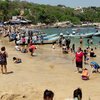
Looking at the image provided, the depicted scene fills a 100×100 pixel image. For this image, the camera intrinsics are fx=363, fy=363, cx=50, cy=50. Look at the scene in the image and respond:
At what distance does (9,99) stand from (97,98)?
124 inches

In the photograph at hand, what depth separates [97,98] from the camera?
13.1 meters

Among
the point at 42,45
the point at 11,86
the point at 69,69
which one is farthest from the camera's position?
the point at 42,45

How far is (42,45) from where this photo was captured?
1567 inches

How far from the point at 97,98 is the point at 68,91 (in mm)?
1542

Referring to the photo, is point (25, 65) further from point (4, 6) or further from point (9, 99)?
point (4, 6)

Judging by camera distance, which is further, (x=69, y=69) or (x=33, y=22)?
(x=33, y=22)

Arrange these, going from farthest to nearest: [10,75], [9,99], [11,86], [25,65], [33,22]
Result: [33,22] < [25,65] < [10,75] < [11,86] < [9,99]

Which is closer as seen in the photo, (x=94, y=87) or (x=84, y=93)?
(x=84, y=93)

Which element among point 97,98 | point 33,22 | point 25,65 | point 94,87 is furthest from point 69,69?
point 33,22

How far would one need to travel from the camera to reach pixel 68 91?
1429cm

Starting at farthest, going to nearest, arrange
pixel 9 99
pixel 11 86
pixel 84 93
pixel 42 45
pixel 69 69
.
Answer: pixel 42 45 < pixel 69 69 < pixel 11 86 < pixel 84 93 < pixel 9 99

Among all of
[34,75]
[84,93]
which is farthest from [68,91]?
[34,75]

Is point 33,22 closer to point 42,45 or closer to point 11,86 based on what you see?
point 42,45

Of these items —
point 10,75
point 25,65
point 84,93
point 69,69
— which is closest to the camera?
point 84,93
